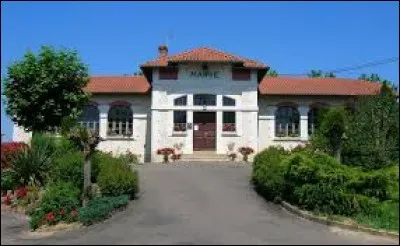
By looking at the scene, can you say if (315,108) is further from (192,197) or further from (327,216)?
(327,216)

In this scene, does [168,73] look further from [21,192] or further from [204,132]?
[21,192]

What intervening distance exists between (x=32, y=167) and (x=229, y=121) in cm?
1708

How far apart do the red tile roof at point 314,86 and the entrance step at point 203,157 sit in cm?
532

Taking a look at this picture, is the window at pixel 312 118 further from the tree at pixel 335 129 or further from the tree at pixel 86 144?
the tree at pixel 86 144

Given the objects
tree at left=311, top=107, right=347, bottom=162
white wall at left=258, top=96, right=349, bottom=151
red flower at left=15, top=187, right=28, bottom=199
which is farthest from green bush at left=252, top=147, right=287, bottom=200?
white wall at left=258, top=96, right=349, bottom=151

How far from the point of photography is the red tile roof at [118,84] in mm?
40906

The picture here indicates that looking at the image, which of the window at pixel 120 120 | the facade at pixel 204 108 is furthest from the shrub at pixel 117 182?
the window at pixel 120 120

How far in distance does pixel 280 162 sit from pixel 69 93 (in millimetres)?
15163

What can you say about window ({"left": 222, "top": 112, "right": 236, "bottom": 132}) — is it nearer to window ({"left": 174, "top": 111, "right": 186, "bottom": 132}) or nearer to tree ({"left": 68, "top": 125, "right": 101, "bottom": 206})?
window ({"left": 174, "top": 111, "right": 186, "bottom": 132})

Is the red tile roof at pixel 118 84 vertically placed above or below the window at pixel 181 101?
above

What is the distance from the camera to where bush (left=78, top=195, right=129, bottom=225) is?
18.6m

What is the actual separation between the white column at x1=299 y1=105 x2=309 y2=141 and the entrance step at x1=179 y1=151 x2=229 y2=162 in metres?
5.62

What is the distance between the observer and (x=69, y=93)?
109 ft

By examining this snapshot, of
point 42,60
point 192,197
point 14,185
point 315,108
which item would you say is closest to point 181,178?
point 192,197
